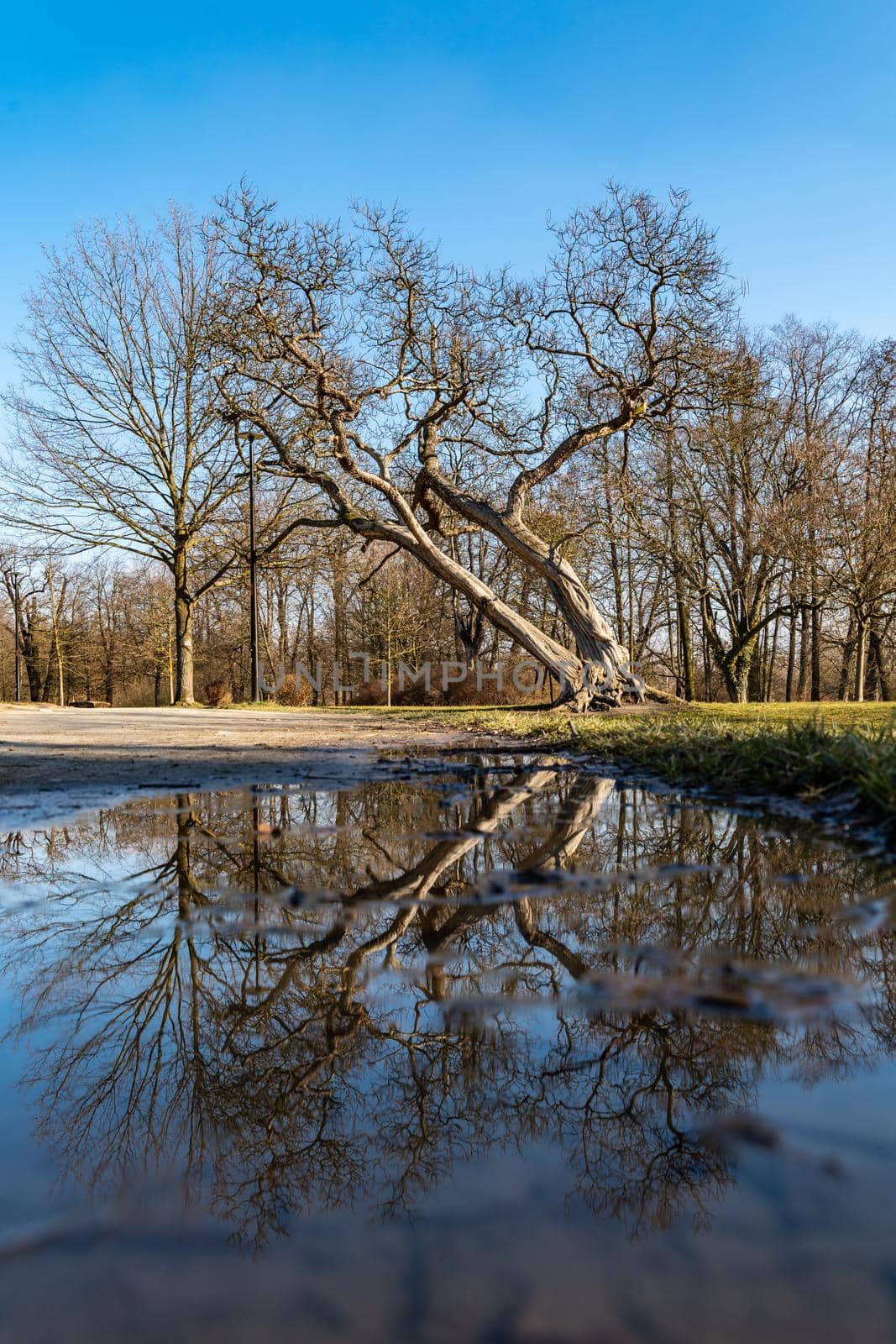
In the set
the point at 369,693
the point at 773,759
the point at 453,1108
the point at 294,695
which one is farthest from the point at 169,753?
the point at 369,693

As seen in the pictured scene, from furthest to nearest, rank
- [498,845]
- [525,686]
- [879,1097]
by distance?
1. [525,686]
2. [498,845]
3. [879,1097]

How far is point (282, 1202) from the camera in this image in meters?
1.17

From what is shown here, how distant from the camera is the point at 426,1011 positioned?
178 cm

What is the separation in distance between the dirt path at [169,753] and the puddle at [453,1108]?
2746 mm

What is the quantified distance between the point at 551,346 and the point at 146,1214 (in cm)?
1797

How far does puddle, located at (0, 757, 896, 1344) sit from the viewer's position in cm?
95

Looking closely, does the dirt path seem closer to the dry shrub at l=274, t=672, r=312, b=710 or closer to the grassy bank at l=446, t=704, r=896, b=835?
the grassy bank at l=446, t=704, r=896, b=835

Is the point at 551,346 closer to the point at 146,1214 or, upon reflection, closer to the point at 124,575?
the point at 146,1214

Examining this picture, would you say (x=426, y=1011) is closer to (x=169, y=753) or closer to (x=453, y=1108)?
(x=453, y=1108)

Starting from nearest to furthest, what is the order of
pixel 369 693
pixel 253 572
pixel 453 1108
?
pixel 453 1108
pixel 253 572
pixel 369 693

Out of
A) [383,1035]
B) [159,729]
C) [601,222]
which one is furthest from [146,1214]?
[601,222]

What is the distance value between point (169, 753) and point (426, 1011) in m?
6.73

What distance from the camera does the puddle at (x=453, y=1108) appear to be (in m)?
0.95

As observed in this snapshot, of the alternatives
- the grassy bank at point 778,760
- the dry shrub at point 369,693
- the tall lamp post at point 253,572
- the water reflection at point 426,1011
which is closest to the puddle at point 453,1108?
the water reflection at point 426,1011
